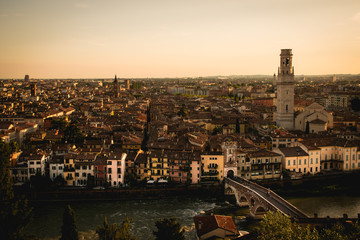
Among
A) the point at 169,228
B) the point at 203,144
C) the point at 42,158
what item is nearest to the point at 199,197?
the point at 203,144

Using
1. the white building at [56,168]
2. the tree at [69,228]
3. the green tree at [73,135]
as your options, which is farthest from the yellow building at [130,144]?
the tree at [69,228]

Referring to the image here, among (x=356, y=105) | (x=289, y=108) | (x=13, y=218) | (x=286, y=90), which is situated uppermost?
(x=286, y=90)

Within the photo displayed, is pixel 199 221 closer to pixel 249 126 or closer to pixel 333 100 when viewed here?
pixel 249 126

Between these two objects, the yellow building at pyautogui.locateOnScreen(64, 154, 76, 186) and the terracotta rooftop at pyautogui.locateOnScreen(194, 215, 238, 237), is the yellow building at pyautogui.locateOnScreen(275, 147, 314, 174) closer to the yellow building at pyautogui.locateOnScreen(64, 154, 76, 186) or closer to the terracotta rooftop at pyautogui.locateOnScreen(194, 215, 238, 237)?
the terracotta rooftop at pyautogui.locateOnScreen(194, 215, 238, 237)

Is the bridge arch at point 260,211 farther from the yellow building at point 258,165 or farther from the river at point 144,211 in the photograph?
the yellow building at point 258,165

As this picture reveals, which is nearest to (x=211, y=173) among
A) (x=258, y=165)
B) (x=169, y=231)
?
(x=258, y=165)

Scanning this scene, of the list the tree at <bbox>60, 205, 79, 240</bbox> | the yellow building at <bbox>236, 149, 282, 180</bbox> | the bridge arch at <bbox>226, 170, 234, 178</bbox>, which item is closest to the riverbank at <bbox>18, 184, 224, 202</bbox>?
the bridge arch at <bbox>226, 170, 234, 178</bbox>

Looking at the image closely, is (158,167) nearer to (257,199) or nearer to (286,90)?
(257,199)
